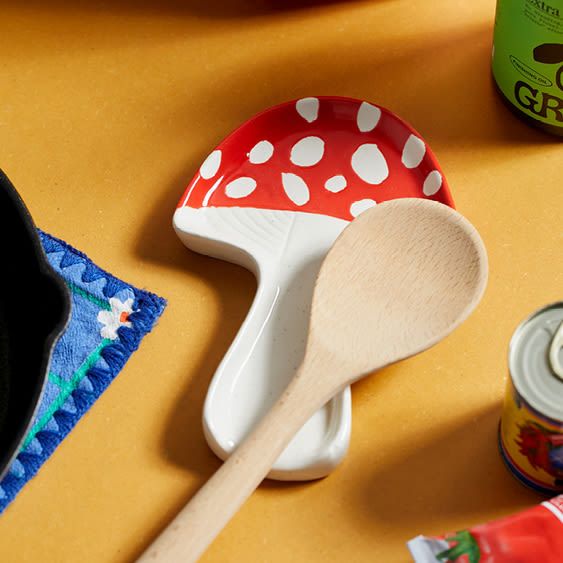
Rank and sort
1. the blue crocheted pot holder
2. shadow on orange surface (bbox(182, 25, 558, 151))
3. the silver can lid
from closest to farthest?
the silver can lid, the blue crocheted pot holder, shadow on orange surface (bbox(182, 25, 558, 151))

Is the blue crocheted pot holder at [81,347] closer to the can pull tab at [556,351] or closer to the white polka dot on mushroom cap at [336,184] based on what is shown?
the white polka dot on mushroom cap at [336,184]

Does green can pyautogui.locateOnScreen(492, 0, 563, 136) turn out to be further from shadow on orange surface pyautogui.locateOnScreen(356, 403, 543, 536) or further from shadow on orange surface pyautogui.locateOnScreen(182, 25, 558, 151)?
shadow on orange surface pyautogui.locateOnScreen(356, 403, 543, 536)

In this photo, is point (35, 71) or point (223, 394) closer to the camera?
point (223, 394)

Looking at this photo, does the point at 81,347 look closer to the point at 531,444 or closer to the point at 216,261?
the point at 216,261

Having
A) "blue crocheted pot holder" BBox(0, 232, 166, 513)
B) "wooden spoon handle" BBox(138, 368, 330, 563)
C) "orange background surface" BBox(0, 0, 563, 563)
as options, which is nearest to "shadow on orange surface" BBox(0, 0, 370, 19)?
"orange background surface" BBox(0, 0, 563, 563)

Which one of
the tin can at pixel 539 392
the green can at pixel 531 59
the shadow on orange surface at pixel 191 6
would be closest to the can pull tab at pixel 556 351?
the tin can at pixel 539 392

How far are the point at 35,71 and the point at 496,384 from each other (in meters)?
0.43

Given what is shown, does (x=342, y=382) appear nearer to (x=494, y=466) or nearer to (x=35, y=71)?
(x=494, y=466)

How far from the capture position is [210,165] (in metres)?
0.67

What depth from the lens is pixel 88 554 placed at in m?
0.56

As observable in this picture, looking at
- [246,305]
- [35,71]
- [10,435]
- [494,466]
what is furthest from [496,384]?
[35,71]

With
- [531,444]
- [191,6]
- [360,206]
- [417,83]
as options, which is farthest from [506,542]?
[191,6]

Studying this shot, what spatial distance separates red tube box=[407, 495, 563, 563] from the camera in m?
0.50

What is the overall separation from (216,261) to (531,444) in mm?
243
